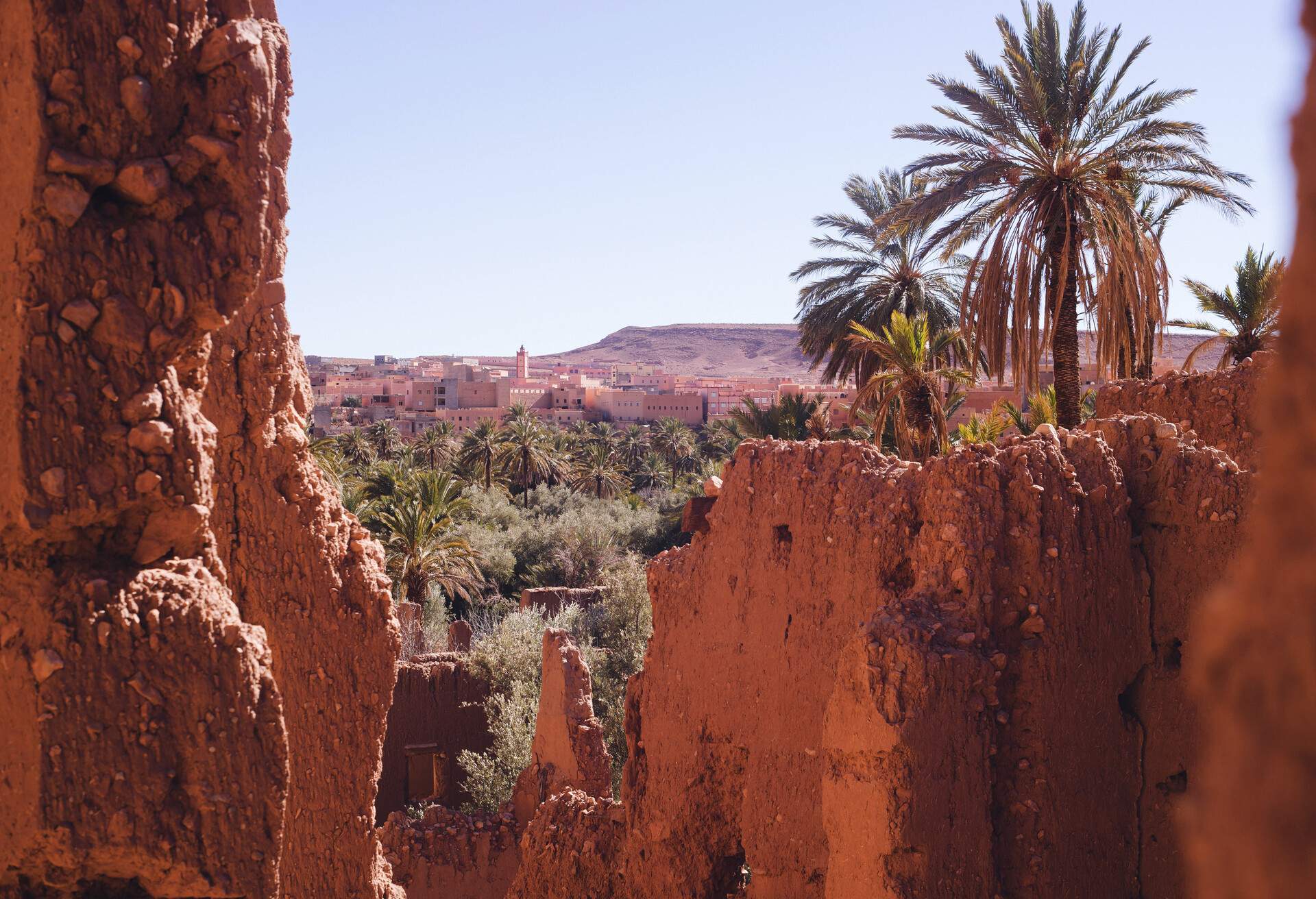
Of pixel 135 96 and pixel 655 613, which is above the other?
pixel 135 96

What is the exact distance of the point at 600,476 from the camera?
4275 cm

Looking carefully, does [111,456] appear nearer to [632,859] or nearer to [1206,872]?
[1206,872]

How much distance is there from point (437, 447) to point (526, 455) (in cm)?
403

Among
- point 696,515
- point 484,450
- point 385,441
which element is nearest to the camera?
point 696,515

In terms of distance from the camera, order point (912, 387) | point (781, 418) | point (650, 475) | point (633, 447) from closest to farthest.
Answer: point (912, 387) < point (781, 418) < point (650, 475) < point (633, 447)

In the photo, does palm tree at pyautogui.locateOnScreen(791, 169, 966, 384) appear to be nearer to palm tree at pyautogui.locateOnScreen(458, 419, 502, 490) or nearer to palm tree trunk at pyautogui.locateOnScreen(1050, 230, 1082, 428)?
palm tree trunk at pyautogui.locateOnScreen(1050, 230, 1082, 428)

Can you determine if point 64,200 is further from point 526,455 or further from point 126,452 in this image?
point 526,455

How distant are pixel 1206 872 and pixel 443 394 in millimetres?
89257

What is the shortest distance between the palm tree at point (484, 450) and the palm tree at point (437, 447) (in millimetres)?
1278

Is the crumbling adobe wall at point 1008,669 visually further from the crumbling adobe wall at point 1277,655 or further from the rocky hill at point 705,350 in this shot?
the rocky hill at point 705,350

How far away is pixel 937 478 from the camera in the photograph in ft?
19.1

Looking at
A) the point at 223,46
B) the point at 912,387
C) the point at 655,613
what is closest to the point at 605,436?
the point at 912,387

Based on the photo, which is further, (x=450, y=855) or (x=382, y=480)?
(x=382, y=480)

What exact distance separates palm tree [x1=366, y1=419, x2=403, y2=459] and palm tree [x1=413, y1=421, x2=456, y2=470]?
1635 mm
